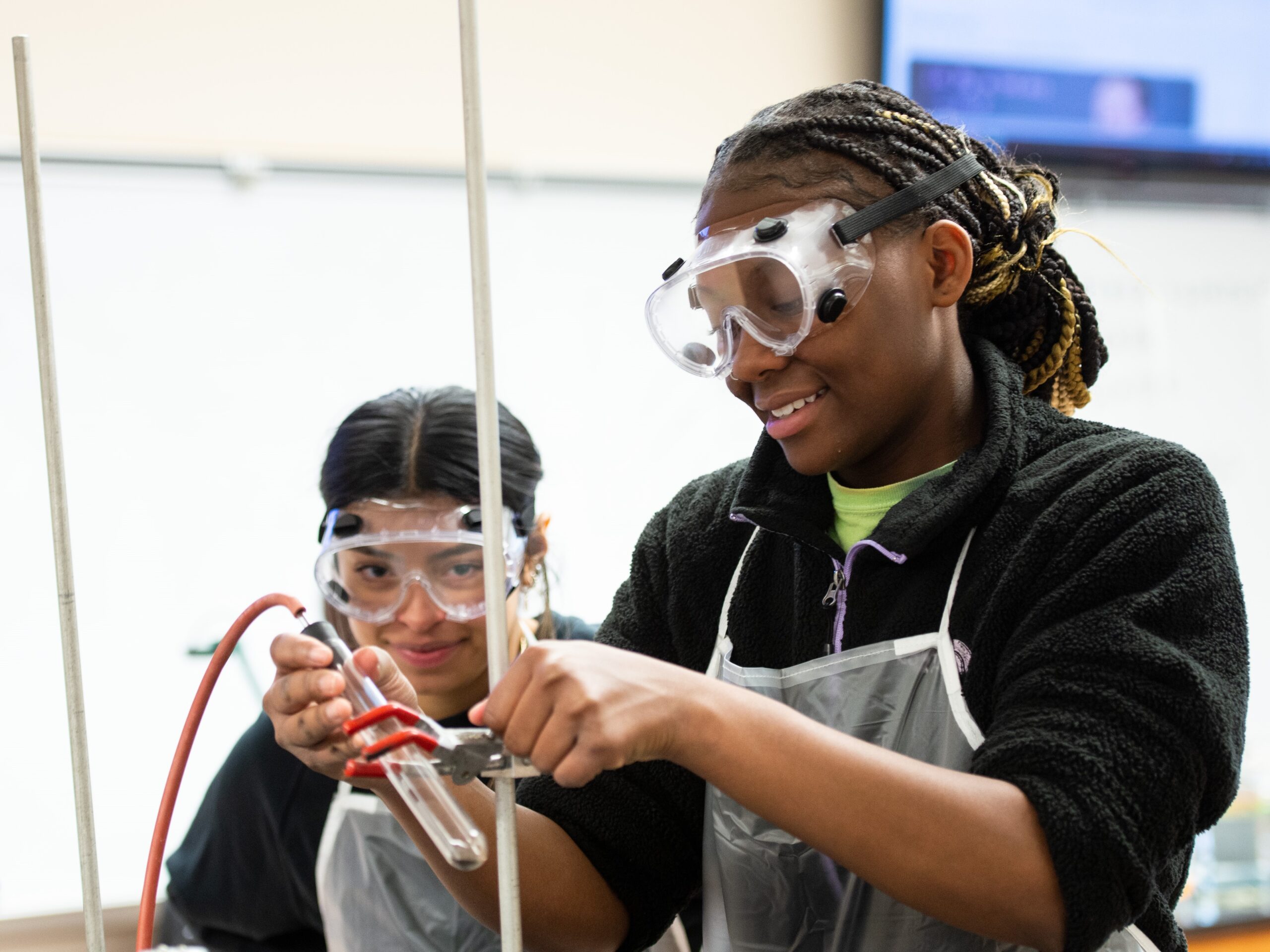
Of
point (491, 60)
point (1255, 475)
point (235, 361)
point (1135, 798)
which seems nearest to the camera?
point (1135, 798)

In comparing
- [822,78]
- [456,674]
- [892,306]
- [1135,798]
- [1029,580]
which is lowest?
[456,674]

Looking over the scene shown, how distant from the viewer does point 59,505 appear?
2.42 ft

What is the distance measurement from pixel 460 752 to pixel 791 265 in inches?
18.8

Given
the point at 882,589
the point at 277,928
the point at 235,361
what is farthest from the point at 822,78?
the point at 277,928

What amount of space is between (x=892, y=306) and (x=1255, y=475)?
2.00 meters

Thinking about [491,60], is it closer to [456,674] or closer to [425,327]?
[425,327]

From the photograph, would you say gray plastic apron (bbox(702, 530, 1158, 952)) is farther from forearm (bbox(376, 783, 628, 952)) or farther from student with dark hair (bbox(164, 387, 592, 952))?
student with dark hair (bbox(164, 387, 592, 952))

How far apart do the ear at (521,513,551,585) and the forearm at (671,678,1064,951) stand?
88 centimetres

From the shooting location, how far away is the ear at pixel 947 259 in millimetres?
1010

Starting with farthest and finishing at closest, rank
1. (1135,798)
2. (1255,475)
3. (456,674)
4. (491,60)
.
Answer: (1255,475)
(491,60)
(456,674)
(1135,798)

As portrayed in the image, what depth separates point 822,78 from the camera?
241 cm

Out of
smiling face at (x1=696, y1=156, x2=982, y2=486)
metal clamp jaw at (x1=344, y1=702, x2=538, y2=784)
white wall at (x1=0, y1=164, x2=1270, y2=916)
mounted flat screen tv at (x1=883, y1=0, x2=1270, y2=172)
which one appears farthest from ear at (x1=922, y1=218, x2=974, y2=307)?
mounted flat screen tv at (x1=883, y1=0, x2=1270, y2=172)

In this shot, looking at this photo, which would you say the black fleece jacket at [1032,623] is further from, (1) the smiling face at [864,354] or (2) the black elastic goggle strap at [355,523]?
(2) the black elastic goggle strap at [355,523]

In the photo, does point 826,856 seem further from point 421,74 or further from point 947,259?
point 421,74
